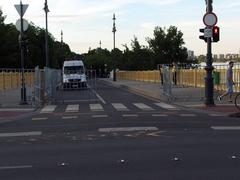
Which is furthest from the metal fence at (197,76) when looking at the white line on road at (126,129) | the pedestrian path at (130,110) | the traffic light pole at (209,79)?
the white line on road at (126,129)

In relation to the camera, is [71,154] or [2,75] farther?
[2,75]

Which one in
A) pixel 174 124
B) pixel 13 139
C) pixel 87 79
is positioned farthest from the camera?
pixel 87 79

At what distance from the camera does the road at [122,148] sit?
938 centimetres

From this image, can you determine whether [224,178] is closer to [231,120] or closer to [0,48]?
[231,120]

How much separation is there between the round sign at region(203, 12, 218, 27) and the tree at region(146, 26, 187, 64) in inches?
2308

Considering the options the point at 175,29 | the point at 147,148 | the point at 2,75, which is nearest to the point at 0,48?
the point at 175,29

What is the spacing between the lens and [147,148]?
1203 cm

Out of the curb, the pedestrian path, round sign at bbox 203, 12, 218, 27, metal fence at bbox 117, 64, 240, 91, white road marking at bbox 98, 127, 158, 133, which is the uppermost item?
round sign at bbox 203, 12, 218, 27

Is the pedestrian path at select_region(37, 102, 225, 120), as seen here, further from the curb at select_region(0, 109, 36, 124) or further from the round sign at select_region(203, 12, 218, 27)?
the round sign at select_region(203, 12, 218, 27)

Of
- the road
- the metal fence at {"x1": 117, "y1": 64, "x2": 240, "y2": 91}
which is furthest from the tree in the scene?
the road

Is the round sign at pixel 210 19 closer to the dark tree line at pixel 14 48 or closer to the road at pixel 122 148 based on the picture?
the road at pixel 122 148

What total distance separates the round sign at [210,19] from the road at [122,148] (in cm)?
642

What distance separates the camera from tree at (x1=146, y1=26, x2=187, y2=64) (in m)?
84.4

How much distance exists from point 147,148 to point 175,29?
74.6 meters
